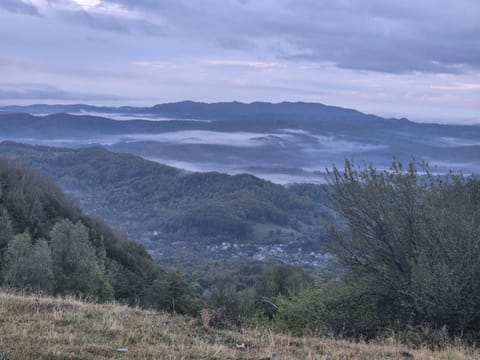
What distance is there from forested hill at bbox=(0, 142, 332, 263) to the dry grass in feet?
273

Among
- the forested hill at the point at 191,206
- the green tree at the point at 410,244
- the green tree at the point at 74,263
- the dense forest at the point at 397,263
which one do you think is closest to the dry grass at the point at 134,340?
the dense forest at the point at 397,263

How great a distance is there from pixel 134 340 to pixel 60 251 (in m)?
29.6

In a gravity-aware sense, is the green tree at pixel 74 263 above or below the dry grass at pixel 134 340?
below

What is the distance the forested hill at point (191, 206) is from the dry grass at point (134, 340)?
273ft

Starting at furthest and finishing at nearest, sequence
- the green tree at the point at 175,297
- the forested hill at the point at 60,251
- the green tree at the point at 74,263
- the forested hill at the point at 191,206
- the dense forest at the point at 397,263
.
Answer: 1. the forested hill at the point at 191,206
2. the green tree at the point at 74,263
3. the forested hill at the point at 60,251
4. the green tree at the point at 175,297
5. the dense forest at the point at 397,263

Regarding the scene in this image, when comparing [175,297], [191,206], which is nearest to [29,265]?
[175,297]

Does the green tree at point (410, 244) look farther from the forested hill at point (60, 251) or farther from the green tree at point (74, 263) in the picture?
the green tree at point (74, 263)

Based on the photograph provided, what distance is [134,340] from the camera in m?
7.19

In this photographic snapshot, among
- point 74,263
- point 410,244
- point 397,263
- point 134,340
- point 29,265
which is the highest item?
point 410,244

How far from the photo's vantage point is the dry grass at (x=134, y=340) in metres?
6.51

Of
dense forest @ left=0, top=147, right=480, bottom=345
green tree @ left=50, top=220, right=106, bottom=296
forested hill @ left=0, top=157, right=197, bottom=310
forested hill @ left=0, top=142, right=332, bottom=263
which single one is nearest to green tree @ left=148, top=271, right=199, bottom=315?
forested hill @ left=0, top=157, right=197, bottom=310

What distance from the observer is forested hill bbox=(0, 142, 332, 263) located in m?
118

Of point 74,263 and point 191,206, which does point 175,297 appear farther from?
point 191,206

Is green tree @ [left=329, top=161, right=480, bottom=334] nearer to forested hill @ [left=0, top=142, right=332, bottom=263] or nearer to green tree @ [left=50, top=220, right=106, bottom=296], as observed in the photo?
green tree @ [left=50, top=220, right=106, bottom=296]
